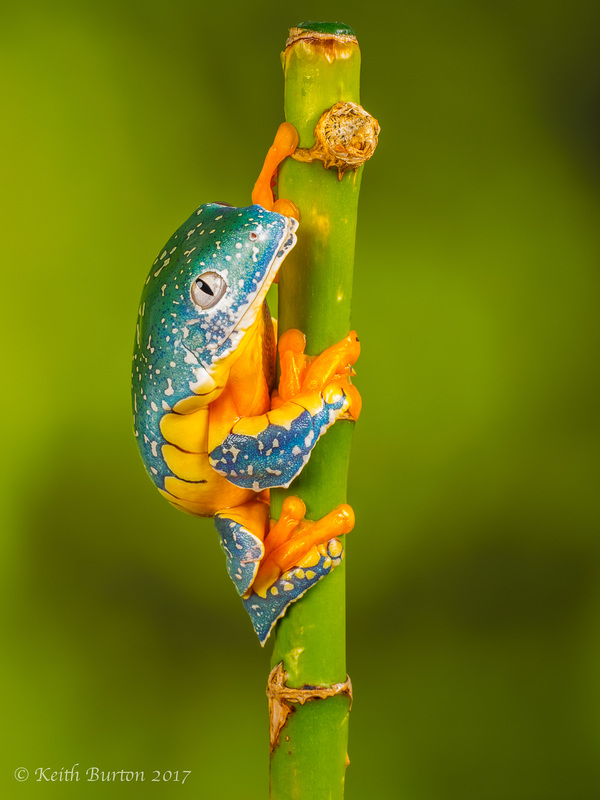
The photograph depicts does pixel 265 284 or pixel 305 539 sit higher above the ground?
pixel 265 284

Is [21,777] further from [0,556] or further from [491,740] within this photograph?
[491,740]

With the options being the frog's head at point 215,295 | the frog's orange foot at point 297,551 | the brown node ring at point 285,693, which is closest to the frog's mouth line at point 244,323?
the frog's head at point 215,295

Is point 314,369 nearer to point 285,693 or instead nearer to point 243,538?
point 243,538

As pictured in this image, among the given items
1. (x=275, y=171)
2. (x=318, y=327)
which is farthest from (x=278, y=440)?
(x=275, y=171)

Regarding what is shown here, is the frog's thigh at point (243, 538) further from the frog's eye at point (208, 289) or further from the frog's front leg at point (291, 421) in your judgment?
the frog's eye at point (208, 289)

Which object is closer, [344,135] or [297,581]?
[344,135]

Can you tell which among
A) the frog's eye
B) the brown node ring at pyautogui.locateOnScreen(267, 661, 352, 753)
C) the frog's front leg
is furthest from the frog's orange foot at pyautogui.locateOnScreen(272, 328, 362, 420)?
the brown node ring at pyautogui.locateOnScreen(267, 661, 352, 753)

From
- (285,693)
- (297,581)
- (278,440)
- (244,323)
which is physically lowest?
(285,693)

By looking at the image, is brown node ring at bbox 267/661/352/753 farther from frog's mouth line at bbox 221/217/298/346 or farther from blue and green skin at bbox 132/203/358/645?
frog's mouth line at bbox 221/217/298/346
